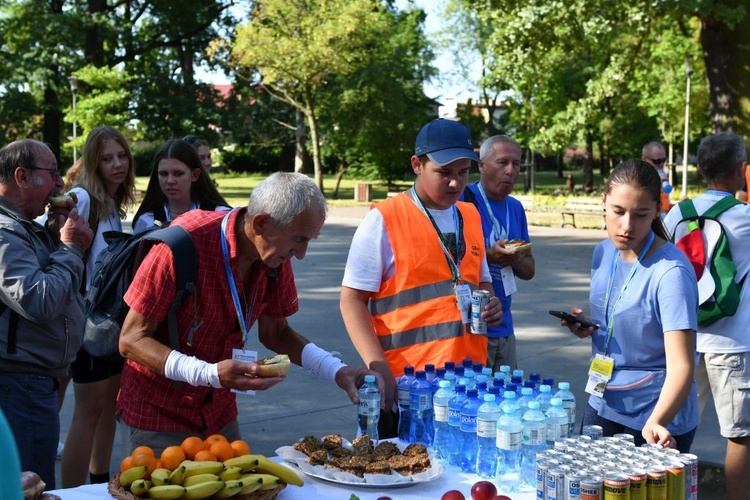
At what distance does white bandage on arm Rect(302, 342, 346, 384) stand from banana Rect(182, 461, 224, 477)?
3.17 ft

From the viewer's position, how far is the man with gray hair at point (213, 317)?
3.39 m

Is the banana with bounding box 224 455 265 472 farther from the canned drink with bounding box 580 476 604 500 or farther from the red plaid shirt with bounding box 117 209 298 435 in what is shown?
the canned drink with bounding box 580 476 604 500

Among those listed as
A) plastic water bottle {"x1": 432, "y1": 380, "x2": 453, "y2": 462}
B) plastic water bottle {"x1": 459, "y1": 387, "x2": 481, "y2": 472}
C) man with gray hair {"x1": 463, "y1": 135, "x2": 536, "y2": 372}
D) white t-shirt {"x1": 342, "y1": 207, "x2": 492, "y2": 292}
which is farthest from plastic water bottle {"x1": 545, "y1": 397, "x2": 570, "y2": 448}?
man with gray hair {"x1": 463, "y1": 135, "x2": 536, "y2": 372}

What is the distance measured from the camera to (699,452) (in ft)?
22.2

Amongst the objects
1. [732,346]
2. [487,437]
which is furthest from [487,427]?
[732,346]

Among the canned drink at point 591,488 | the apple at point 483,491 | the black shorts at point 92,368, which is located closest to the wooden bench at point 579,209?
the black shorts at point 92,368

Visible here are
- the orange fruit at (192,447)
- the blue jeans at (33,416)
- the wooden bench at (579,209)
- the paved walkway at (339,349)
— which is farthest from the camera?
the wooden bench at (579,209)

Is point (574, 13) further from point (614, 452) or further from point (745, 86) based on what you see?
point (614, 452)

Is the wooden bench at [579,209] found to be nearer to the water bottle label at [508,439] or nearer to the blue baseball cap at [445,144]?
the blue baseball cap at [445,144]

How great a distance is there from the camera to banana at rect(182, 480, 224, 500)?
2.90 meters

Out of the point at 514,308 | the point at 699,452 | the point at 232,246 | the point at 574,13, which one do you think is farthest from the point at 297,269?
the point at 232,246

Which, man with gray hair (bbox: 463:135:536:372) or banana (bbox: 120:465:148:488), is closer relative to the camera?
banana (bbox: 120:465:148:488)

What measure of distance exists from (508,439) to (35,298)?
2177 mm

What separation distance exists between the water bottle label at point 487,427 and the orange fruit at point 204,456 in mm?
992
